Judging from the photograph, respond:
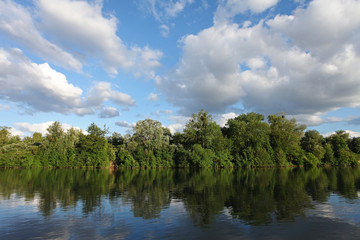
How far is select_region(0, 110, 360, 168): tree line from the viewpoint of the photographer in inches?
3086

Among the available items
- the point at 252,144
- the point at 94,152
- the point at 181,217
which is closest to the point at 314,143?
the point at 252,144

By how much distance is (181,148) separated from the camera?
8206 centimetres

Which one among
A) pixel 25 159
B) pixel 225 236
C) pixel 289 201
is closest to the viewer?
pixel 225 236

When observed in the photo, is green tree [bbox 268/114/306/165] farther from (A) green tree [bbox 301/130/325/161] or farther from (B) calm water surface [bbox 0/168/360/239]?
(B) calm water surface [bbox 0/168/360/239]

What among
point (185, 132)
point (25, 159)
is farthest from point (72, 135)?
point (185, 132)

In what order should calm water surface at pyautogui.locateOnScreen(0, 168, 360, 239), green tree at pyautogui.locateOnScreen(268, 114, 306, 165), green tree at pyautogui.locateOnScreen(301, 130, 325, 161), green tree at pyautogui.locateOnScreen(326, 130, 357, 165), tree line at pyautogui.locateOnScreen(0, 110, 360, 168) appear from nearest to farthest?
calm water surface at pyautogui.locateOnScreen(0, 168, 360, 239)
tree line at pyautogui.locateOnScreen(0, 110, 360, 168)
green tree at pyautogui.locateOnScreen(268, 114, 306, 165)
green tree at pyautogui.locateOnScreen(301, 130, 325, 161)
green tree at pyautogui.locateOnScreen(326, 130, 357, 165)

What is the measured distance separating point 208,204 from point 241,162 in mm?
67837

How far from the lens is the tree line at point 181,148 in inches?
3086

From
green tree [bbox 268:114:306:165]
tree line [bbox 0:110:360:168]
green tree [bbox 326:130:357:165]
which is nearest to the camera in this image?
tree line [bbox 0:110:360:168]

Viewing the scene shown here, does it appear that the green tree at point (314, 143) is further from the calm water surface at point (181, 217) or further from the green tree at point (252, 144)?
the calm water surface at point (181, 217)

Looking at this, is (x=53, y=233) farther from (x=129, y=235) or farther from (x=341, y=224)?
(x=341, y=224)

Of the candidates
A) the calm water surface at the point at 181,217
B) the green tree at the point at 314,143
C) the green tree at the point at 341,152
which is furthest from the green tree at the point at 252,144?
the calm water surface at the point at 181,217

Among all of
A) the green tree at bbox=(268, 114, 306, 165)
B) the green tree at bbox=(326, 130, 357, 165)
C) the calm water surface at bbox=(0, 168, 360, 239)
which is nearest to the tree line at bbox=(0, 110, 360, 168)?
the green tree at bbox=(268, 114, 306, 165)

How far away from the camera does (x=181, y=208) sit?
1783 cm
